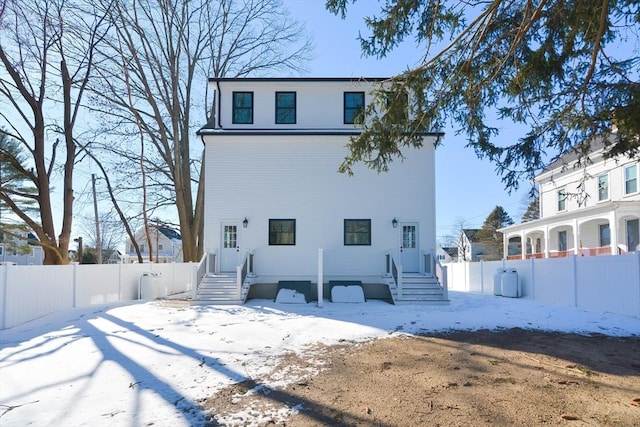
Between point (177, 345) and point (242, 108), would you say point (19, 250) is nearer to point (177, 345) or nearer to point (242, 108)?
point (242, 108)

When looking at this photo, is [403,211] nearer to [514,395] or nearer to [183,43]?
[514,395]

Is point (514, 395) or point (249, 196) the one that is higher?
point (249, 196)

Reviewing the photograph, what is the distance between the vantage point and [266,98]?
14.9 meters

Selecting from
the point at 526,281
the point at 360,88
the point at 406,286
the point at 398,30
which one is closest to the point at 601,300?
the point at 526,281

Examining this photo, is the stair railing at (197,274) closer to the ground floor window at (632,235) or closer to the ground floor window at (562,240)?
the ground floor window at (632,235)

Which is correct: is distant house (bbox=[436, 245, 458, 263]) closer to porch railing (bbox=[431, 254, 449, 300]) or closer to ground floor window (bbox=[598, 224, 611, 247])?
ground floor window (bbox=[598, 224, 611, 247])

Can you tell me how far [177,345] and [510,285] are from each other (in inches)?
439

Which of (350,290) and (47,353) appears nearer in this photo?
(47,353)

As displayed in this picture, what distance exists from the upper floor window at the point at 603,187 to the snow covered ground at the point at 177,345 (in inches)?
426

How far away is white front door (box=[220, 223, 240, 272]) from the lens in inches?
557

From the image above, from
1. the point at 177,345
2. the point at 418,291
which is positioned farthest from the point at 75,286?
the point at 418,291

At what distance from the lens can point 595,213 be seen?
18.7 metres

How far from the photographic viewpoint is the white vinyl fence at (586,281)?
922 centimetres

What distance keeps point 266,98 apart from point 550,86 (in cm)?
996
